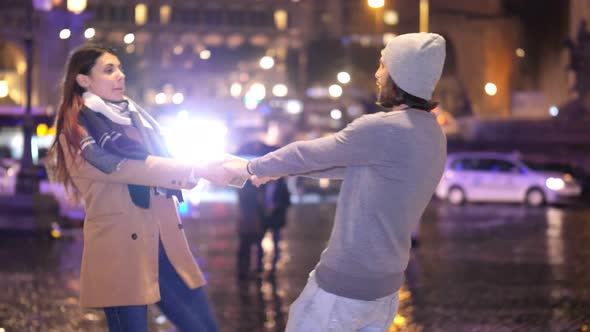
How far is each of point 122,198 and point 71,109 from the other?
490mm

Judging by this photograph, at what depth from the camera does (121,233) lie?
4.51 meters

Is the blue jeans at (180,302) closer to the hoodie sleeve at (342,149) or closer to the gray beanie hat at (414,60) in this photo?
the hoodie sleeve at (342,149)

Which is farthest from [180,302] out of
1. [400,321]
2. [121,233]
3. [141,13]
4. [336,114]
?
[141,13]

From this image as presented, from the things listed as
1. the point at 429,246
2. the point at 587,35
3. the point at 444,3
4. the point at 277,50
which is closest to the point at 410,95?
the point at 429,246

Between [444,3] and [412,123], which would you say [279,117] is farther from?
[412,123]

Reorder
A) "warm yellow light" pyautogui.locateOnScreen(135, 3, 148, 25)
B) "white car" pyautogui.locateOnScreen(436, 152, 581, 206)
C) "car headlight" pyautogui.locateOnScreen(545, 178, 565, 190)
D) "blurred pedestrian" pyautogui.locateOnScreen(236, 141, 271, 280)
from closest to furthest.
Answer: "blurred pedestrian" pyautogui.locateOnScreen(236, 141, 271, 280)
"car headlight" pyautogui.locateOnScreen(545, 178, 565, 190)
"white car" pyautogui.locateOnScreen(436, 152, 581, 206)
"warm yellow light" pyautogui.locateOnScreen(135, 3, 148, 25)

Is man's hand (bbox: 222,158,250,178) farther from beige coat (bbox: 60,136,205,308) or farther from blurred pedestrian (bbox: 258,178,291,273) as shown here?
blurred pedestrian (bbox: 258,178,291,273)

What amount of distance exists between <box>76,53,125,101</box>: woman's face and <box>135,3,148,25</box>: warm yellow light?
107 metres

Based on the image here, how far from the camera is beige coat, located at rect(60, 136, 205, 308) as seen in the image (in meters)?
4.50

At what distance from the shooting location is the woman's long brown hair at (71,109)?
4594 millimetres

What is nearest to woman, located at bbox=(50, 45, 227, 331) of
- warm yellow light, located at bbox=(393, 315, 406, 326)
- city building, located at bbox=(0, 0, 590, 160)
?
warm yellow light, located at bbox=(393, 315, 406, 326)

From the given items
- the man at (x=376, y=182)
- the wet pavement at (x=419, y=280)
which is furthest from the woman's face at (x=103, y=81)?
the wet pavement at (x=419, y=280)

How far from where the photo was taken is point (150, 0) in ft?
360

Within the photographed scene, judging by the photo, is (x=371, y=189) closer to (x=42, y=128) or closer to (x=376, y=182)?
(x=376, y=182)
